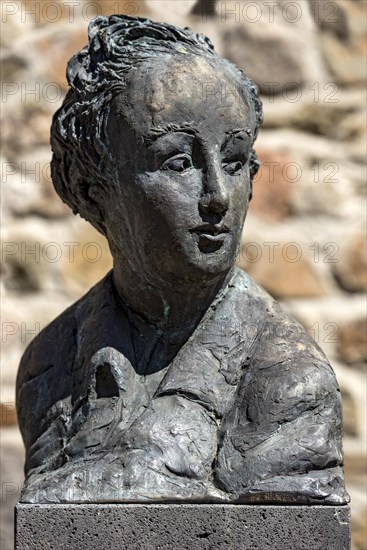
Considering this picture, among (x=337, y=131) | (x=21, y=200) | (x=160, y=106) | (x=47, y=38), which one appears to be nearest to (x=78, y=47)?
(x=47, y=38)

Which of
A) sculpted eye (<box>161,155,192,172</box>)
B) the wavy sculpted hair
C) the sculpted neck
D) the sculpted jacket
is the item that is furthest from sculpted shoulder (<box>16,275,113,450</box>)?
sculpted eye (<box>161,155,192,172</box>)

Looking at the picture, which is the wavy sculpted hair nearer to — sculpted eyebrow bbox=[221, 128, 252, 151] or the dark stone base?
sculpted eyebrow bbox=[221, 128, 252, 151]

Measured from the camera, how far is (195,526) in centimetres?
227

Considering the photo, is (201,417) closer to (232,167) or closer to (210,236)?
(210,236)

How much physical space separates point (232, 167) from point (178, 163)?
108mm

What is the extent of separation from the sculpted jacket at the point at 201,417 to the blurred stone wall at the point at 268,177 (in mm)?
1286

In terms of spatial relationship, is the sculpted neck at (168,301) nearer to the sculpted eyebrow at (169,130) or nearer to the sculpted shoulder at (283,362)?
the sculpted shoulder at (283,362)

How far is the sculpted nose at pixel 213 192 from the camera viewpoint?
2.30 m

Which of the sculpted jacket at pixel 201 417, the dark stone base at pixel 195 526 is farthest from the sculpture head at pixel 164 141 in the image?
the dark stone base at pixel 195 526

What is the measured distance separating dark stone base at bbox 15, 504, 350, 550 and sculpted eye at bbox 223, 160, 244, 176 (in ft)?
1.94

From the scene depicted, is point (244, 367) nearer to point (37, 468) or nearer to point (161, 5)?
point (37, 468)

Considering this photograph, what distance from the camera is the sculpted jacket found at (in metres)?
2.27

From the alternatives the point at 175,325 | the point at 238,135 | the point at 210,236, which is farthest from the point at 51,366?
the point at 238,135

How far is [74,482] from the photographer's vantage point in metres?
2.30
